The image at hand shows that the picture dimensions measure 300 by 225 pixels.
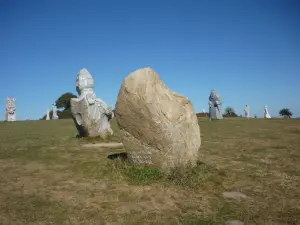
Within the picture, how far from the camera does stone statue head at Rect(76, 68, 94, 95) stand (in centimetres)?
1504

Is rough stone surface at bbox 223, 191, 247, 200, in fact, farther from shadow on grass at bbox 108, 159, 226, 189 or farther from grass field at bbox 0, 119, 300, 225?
shadow on grass at bbox 108, 159, 226, 189

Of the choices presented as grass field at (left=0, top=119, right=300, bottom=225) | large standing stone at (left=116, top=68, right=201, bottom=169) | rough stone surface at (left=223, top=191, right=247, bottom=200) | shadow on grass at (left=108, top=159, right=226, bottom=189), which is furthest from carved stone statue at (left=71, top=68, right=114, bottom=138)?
rough stone surface at (left=223, top=191, right=247, bottom=200)

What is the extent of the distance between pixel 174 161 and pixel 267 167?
9.69 feet

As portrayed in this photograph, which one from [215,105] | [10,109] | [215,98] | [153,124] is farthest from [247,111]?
[153,124]

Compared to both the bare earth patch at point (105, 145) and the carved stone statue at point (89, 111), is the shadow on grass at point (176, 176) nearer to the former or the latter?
the bare earth patch at point (105, 145)

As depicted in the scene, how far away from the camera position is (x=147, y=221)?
5.02 metres

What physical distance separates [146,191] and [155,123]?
1692 mm

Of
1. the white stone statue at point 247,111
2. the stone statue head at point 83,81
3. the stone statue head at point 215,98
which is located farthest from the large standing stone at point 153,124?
the white stone statue at point 247,111

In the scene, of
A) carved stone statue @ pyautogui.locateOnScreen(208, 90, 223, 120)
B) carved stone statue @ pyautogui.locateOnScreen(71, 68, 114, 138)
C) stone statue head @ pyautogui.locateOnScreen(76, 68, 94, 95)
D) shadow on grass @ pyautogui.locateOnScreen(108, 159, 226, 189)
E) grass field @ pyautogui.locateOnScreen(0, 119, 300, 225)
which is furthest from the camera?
carved stone statue @ pyautogui.locateOnScreen(208, 90, 223, 120)

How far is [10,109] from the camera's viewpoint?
113ft

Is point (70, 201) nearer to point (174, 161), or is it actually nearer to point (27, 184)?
point (27, 184)

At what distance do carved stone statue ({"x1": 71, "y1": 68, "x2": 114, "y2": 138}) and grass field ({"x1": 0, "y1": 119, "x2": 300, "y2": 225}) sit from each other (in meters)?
4.17

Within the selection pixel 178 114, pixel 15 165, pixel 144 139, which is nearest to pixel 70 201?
pixel 144 139

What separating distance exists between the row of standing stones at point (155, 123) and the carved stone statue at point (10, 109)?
30.2m
